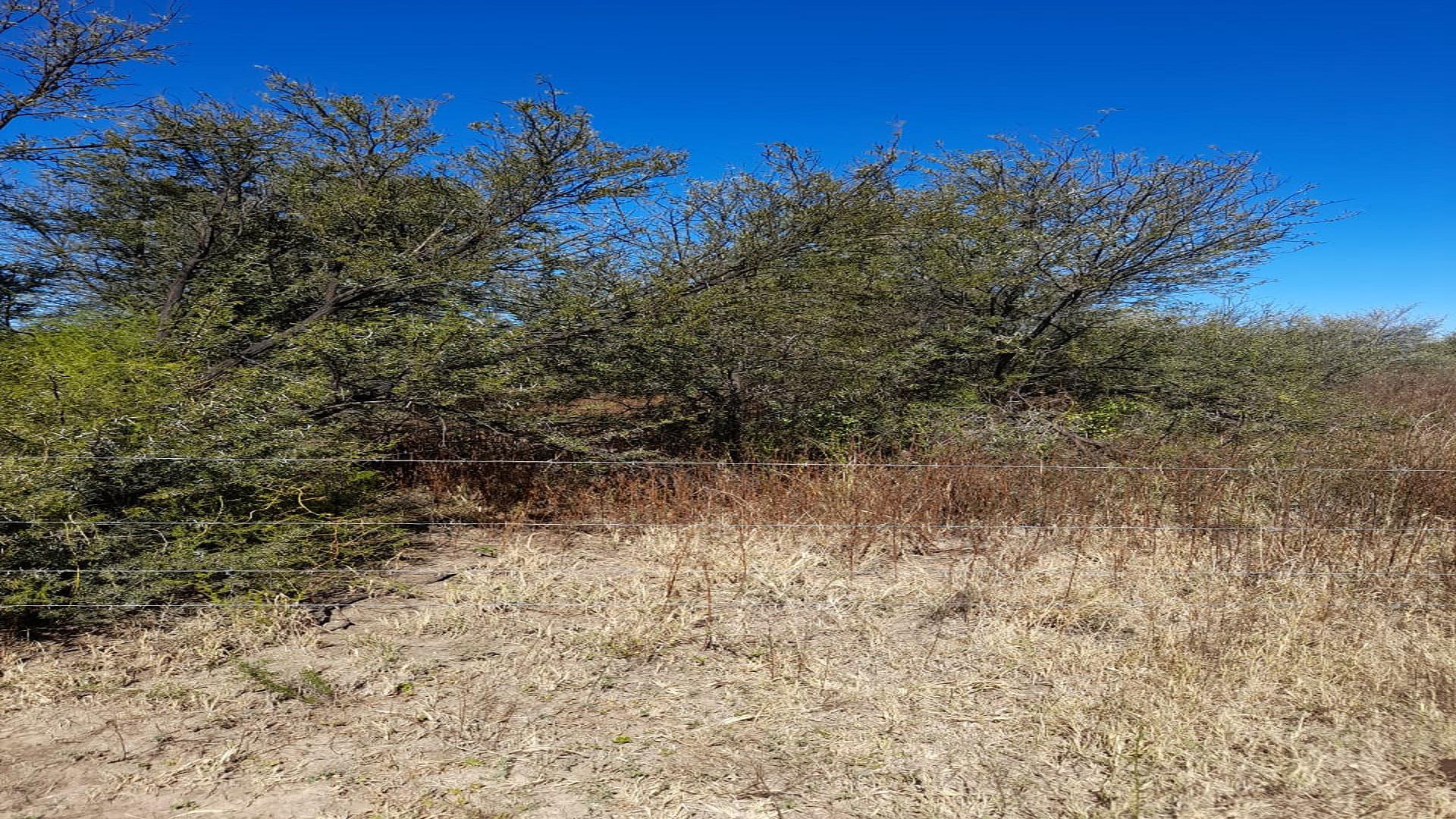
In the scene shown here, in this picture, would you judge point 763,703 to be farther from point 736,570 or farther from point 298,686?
point 298,686

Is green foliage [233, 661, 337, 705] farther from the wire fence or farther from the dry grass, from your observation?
the wire fence

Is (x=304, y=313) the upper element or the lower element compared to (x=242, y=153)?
lower

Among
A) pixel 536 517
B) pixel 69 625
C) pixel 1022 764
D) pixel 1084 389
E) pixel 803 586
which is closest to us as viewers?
pixel 1022 764

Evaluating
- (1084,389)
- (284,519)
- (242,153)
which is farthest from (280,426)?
(1084,389)

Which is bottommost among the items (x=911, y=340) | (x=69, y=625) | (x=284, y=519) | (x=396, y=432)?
(x=69, y=625)

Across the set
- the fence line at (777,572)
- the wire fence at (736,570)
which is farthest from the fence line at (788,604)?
the fence line at (777,572)

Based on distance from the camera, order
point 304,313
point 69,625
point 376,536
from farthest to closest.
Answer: point 304,313, point 376,536, point 69,625

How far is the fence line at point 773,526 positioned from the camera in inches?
155

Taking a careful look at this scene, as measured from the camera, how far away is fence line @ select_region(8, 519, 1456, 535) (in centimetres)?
395

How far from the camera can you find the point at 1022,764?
8.84ft

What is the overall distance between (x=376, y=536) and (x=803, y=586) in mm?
2994

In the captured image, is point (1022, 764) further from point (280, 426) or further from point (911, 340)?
point (911, 340)

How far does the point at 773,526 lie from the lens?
17.0 feet

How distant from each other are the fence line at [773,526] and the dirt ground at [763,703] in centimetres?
43
